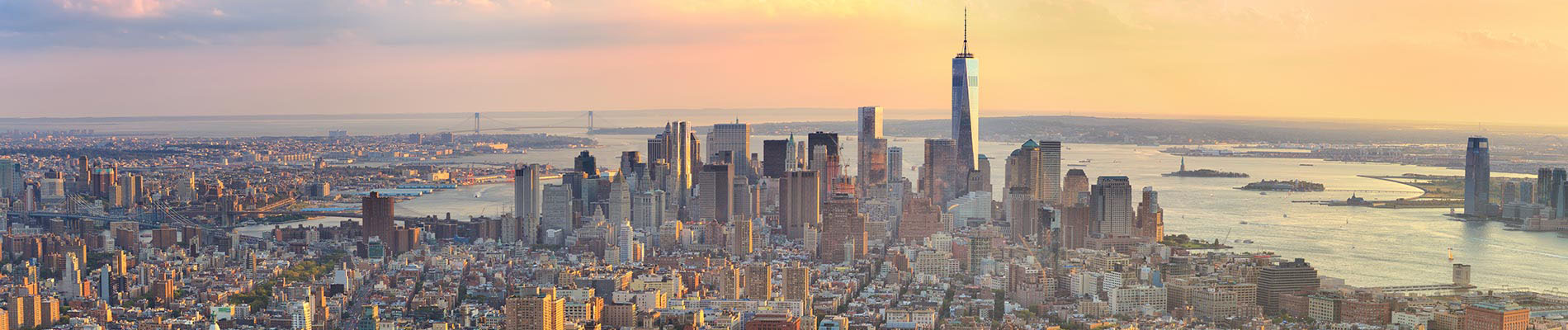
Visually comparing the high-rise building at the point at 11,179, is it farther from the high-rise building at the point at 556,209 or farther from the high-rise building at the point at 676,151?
the high-rise building at the point at 676,151

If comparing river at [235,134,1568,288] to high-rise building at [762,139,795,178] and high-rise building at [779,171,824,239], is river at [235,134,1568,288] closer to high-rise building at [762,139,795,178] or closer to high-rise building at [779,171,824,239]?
high-rise building at [762,139,795,178]

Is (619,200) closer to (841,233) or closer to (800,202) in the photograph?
(800,202)

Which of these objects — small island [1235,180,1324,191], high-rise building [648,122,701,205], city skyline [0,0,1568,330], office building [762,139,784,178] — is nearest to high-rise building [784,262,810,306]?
city skyline [0,0,1568,330]


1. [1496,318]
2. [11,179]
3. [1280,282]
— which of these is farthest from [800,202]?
[11,179]

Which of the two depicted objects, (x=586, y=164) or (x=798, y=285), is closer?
(x=798, y=285)

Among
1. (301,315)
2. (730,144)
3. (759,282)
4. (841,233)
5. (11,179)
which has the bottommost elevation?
(301,315)

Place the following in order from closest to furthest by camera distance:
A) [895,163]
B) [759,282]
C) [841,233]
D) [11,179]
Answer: [759,282], [841,233], [11,179], [895,163]

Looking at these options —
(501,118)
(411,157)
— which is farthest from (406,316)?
(411,157)

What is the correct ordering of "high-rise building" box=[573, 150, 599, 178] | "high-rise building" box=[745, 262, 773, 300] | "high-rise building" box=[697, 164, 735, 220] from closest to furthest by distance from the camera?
"high-rise building" box=[745, 262, 773, 300]
"high-rise building" box=[697, 164, 735, 220]
"high-rise building" box=[573, 150, 599, 178]
